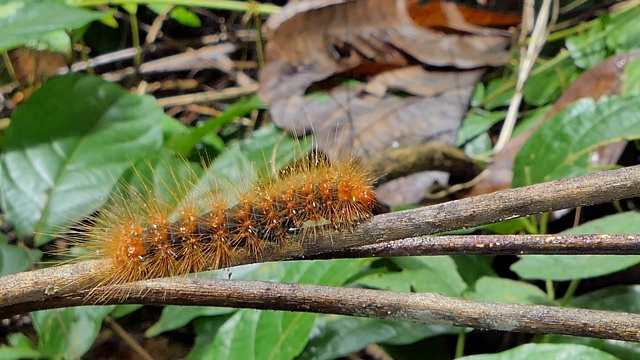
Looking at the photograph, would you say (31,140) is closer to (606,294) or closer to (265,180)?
(265,180)

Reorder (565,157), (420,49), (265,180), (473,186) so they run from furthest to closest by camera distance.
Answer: (420,49), (473,186), (565,157), (265,180)

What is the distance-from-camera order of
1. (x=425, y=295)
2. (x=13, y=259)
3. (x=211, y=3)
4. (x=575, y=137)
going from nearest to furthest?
(x=425, y=295) < (x=13, y=259) < (x=575, y=137) < (x=211, y=3)

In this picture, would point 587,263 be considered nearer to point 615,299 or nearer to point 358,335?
point 615,299

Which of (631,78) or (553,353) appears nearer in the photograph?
(553,353)

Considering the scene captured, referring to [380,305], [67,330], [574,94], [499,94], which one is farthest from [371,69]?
[380,305]

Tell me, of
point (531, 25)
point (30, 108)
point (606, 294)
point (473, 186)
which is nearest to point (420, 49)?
point (531, 25)
